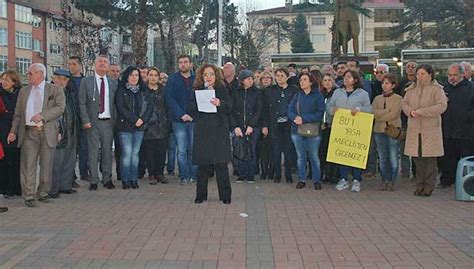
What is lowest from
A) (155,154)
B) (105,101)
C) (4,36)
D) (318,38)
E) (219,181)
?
(219,181)

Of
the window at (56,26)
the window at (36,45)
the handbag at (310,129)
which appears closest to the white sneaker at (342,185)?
the handbag at (310,129)

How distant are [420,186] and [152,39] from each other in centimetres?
5526

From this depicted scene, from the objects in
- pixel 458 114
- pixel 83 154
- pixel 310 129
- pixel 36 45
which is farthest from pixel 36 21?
pixel 458 114

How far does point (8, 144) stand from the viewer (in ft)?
32.3

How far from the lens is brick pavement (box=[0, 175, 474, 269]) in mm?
6574

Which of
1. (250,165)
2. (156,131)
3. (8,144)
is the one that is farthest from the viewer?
(250,165)

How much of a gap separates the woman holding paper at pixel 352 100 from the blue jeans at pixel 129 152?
335 cm

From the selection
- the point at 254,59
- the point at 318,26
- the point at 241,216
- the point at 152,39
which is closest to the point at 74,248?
the point at 241,216

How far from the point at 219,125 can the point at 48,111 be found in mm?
2531

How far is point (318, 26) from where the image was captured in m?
96.3

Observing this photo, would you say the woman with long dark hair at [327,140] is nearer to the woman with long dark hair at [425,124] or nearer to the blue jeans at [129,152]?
the woman with long dark hair at [425,124]

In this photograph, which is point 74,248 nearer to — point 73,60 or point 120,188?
point 120,188

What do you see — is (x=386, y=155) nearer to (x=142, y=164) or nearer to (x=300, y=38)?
(x=142, y=164)

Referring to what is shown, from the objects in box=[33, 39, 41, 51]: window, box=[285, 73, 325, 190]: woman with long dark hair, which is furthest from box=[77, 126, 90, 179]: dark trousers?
box=[33, 39, 41, 51]: window
